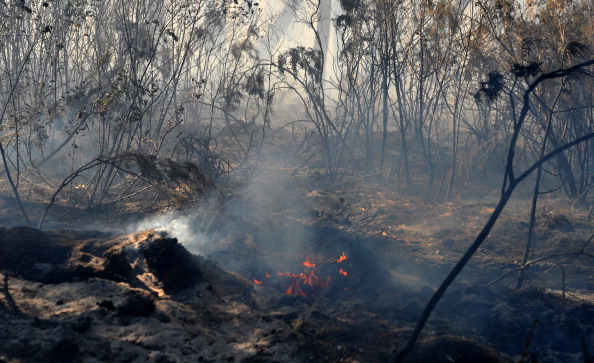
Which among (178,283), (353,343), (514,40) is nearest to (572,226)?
(514,40)

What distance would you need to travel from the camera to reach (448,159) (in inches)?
627

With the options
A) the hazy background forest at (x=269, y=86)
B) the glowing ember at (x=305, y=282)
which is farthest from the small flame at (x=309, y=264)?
the hazy background forest at (x=269, y=86)

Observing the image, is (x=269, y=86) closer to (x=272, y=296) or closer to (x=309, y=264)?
(x=309, y=264)

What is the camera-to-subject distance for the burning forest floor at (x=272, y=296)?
4113 mm

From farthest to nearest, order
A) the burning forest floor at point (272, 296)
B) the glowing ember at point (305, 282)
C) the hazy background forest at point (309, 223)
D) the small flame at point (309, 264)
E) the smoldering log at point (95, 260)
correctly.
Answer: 1. the small flame at point (309, 264)
2. the glowing ember at point (305, 282)
3. the smoldering log at point (95, 260)
4. the hazy background forest at point (309, 223)
5. the burning forest floor at point (272, 296)

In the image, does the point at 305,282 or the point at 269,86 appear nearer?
the point at 305,282

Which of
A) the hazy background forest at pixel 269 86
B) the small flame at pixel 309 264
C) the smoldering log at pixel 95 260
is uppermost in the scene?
the hazy background forest at pixel 269 86

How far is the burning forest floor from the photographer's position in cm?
411

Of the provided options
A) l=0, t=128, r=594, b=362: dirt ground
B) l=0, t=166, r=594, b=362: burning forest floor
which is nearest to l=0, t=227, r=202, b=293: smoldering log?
l=0, t=166, r=594, b=362: burning forest floor

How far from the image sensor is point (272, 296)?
647cm

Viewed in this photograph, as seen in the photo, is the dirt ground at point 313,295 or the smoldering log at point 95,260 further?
the smoldering log at point 95,260

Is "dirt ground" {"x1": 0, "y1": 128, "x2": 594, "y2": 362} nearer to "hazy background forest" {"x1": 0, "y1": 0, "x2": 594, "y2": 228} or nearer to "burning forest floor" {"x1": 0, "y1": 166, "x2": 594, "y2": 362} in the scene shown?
"burning forest floor" {"x1": 0, "y1": 166, "x2": 594, "y2": 362}

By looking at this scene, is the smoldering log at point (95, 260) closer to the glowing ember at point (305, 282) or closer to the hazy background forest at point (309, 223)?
the hazy background forest at point (309, 223)

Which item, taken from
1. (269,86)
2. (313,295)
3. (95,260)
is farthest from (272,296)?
(269,86)
